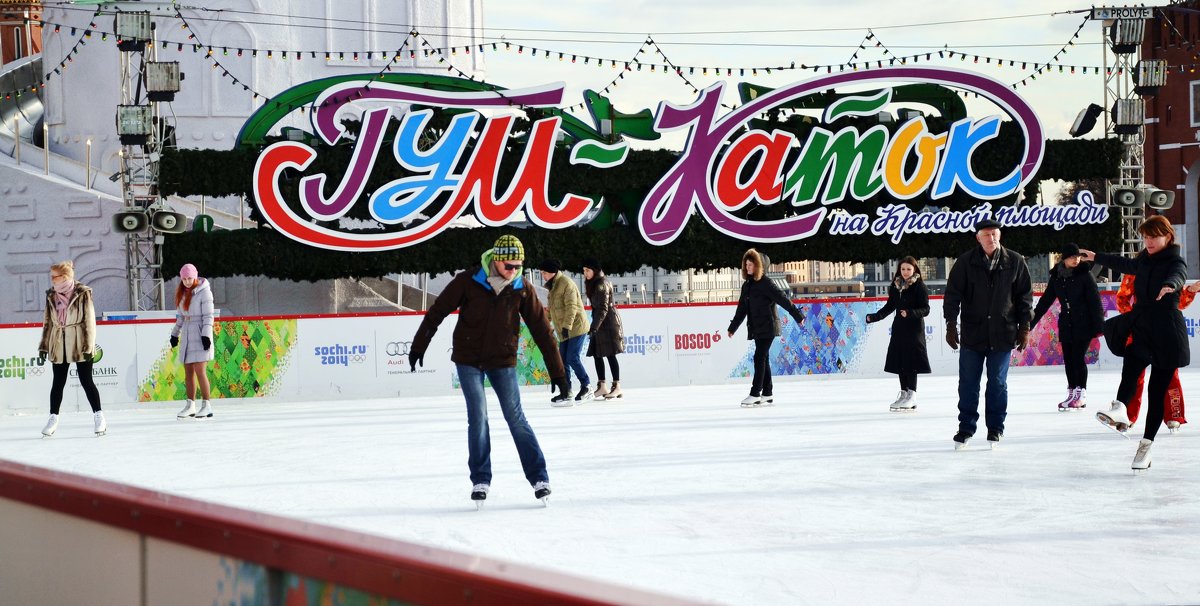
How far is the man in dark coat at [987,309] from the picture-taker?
9.06 m

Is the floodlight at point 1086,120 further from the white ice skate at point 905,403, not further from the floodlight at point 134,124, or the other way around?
the floodlight at point 134,124

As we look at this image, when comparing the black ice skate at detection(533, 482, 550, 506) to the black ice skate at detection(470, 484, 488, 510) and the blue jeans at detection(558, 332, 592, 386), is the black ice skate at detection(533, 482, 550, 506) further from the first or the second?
the blue jeans at detection(558, 332, 592, 386)

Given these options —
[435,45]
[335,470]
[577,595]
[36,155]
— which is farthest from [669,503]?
[435,45]

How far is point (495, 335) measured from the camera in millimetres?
7180

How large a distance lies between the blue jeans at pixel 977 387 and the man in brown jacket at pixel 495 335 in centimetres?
331

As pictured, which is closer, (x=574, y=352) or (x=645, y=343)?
(x=574, y=352)

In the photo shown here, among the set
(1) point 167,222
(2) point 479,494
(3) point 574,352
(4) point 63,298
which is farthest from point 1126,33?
(2) point 479,494

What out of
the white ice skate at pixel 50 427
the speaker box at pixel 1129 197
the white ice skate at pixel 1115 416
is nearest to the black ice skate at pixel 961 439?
the white ice skate at pixel 1115 416

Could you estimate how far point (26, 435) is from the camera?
13.0m

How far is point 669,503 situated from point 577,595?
5105 mm

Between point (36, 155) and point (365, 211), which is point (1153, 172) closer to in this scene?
point (365, 211)

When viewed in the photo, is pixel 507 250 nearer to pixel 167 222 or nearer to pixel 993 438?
pixel 993 438

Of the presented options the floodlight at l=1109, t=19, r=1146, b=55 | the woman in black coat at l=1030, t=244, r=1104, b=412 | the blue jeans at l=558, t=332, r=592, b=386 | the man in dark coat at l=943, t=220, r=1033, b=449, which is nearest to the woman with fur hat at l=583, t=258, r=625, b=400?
the blue jeans at l=558, t=332, r=592, b=386

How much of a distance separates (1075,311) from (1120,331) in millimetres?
4518
